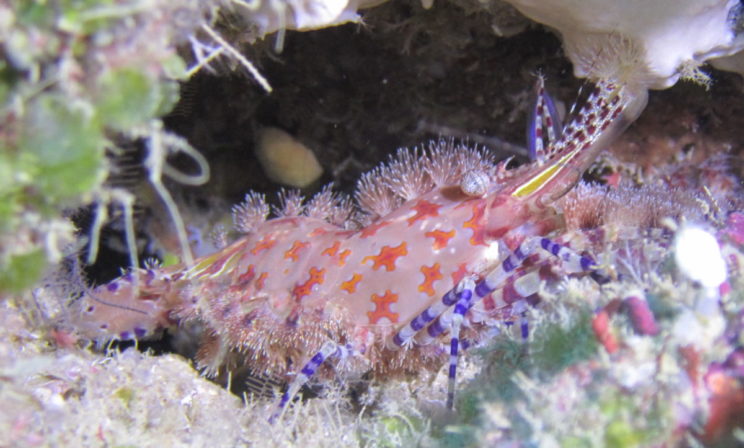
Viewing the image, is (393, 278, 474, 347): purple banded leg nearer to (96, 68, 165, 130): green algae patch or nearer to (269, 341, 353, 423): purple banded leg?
(269, 341, 353, 423): purple banded leg

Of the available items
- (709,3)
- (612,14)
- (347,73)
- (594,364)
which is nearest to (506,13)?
(612,14)

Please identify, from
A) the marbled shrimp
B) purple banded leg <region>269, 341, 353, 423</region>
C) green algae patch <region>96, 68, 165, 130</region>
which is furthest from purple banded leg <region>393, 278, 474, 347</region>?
green algae patch <region>96, 68, 165, 130</region>

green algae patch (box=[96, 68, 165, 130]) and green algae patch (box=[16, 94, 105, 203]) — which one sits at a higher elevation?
green algae patch (box=[96, 68, 165, 130])

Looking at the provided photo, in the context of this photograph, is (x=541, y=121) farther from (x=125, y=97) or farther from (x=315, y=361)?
(x=125, y=97)

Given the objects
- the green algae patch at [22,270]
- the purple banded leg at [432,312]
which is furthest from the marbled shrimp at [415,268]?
the green algae patch at [22,270]

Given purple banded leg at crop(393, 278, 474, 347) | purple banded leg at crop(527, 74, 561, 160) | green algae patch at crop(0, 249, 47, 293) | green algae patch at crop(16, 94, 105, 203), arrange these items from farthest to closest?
purple banded leg at crop(527, 74, 561, 160)
purple banded leg at crop(393, 278, 474, 347)
green algae patch at crop(0, 249, 47, 293)
green algae patch at crop(16, 94, 105, 203)

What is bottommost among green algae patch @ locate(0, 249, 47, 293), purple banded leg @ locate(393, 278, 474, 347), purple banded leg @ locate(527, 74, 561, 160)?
green algae patch @ locate(0, 249, 47, 293)

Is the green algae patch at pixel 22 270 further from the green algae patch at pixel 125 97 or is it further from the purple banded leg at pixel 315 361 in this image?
the purple banded leg at pixel 315 361

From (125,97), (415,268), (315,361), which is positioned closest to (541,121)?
(415,268)

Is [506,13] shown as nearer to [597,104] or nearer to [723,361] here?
[597,104]
